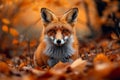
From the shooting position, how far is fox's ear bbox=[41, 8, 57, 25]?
8.76m

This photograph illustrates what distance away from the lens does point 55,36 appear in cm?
833

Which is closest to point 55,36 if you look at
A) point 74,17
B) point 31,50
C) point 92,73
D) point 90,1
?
point 74,17

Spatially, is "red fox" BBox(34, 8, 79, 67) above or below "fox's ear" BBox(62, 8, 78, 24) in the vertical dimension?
below

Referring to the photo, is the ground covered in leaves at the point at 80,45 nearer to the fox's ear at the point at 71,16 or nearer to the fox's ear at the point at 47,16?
the fox's ear at the point at 71,16

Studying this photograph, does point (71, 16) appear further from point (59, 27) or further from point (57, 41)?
point (57, 41)

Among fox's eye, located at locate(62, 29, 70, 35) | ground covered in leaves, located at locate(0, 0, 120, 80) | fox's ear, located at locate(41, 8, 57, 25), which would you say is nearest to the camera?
ground covered in leaves, located at locate(0, 0, 120, 80)

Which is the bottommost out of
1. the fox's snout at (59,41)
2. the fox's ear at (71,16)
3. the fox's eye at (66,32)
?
the fox's snout at (59,41)

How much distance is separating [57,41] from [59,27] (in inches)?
11.6

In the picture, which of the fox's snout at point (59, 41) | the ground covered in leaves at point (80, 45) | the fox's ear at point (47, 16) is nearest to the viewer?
the ground covered in leaves at point (80, 45)

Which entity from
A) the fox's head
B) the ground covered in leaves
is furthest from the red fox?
the ground covered in leaves

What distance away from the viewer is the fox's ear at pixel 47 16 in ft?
28.7

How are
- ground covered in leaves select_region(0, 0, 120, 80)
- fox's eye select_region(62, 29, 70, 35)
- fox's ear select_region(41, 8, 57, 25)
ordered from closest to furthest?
ground covered in leaves select_region(0, 0, 120, 80) → fox's eye select_region(62, 29, 70, 35) → fox's ear select_region(41, 8, 57, 25)

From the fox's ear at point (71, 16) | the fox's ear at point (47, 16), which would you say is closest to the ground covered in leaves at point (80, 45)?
the fox's ear at point (71, 16)

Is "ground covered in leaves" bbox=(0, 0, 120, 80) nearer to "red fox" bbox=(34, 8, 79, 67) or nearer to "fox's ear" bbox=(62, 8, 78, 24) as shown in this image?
"red fox" bbox=(34, 8, 79, 67)
